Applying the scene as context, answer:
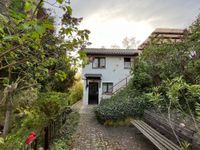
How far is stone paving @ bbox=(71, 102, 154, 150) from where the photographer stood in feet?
18.6

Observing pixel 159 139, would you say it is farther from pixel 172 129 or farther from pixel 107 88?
pixel 107 88

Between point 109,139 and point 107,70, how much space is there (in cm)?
1224

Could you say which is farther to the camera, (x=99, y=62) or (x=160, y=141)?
(x=99, y=62)

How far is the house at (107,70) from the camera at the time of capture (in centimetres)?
1798

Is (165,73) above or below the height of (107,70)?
below

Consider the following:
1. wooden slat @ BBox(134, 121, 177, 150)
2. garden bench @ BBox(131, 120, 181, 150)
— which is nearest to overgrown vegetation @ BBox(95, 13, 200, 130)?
wooden slat @ BBox(134, 121, 177, 150)

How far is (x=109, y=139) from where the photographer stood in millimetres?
6512

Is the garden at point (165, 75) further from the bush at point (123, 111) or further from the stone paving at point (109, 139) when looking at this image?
the stone paving at point (109, 139)

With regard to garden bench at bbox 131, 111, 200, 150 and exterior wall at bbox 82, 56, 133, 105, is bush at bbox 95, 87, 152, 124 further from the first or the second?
exterior wall at bbox 82, 56, 133, 105

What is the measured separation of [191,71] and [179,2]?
14.8 ft

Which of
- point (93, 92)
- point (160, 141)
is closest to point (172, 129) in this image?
point (160, 141)

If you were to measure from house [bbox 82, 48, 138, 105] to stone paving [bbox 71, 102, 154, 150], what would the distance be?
980 centimetres

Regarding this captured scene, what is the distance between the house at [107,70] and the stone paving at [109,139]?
9800mm

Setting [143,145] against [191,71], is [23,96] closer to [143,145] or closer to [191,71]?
[143,145]
